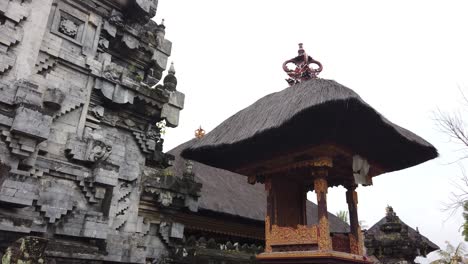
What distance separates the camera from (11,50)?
8164 millimetres

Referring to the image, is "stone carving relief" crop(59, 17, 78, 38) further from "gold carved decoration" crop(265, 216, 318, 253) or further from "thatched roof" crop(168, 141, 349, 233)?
"gold carved decoration" crop(265, 216, 318, 253)

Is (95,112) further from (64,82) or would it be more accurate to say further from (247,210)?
(247,210)

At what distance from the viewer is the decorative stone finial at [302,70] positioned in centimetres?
1065

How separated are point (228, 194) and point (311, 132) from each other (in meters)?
6.04

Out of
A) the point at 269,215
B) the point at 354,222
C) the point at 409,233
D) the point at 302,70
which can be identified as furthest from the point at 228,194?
the point at 409,233

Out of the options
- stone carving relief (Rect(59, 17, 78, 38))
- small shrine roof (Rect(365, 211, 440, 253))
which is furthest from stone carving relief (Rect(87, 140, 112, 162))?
small shrine roof (Rect(365, 211, 440, 253))

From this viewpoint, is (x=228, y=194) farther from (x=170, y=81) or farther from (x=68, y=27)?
(x=68, y=27)

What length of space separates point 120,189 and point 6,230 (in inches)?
115

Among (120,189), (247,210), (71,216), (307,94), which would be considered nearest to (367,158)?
(307,94)

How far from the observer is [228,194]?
43.1 feet

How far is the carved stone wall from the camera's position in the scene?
7703 millimetres

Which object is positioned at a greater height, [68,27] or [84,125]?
[68,27]

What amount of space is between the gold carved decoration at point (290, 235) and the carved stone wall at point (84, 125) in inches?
127

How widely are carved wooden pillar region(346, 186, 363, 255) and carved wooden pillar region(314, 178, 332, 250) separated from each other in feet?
3.90
